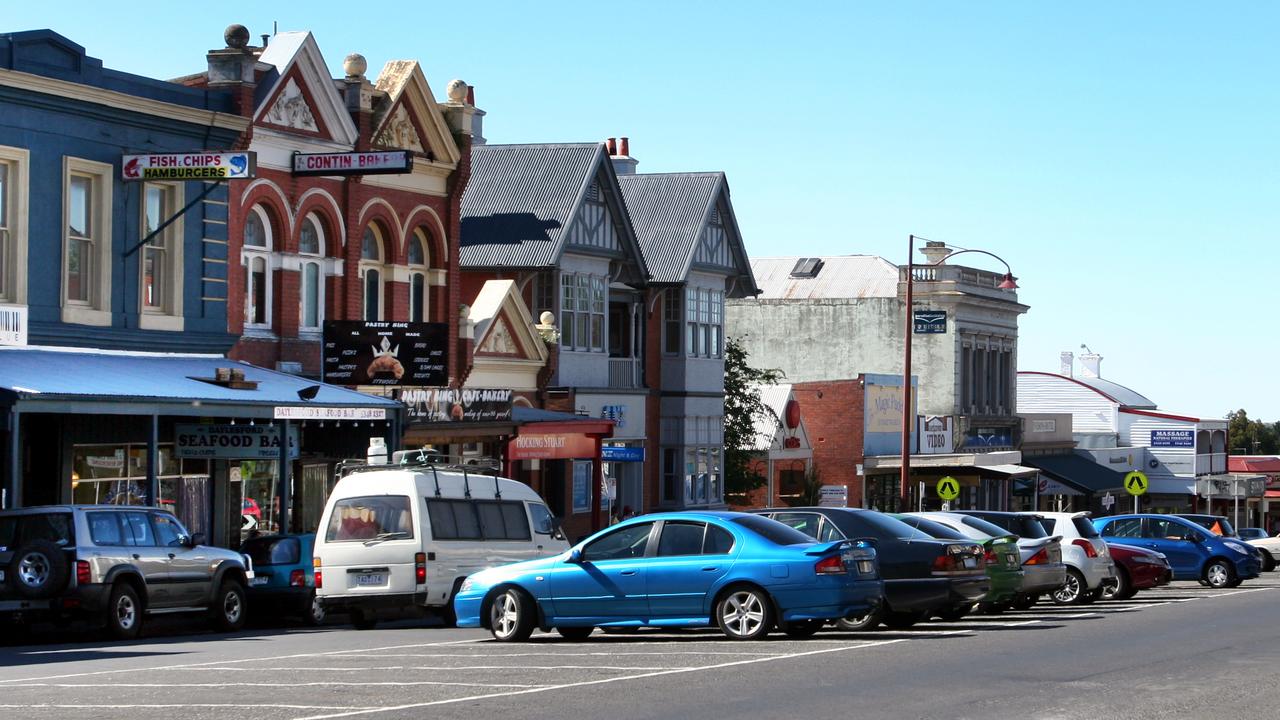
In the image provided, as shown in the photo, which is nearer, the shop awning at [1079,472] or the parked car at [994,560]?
the parked car at [994,560]

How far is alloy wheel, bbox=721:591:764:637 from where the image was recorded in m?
17.6

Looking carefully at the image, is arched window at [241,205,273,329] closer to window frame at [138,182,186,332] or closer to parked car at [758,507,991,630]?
window frame at [138,182,186,332]

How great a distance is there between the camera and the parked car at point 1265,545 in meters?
43.0

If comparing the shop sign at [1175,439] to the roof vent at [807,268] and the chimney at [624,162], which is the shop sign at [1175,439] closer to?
the roof vent at [807,268]

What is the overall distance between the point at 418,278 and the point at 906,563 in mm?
18437

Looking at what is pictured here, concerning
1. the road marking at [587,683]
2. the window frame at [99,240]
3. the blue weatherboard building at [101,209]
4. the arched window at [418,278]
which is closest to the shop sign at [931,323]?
the arched window at [418,278]

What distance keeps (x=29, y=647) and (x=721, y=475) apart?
29466 millimetres

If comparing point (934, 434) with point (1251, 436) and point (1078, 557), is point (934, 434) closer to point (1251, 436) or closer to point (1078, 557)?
point (1078, 557)

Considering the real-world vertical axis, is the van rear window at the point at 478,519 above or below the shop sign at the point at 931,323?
below

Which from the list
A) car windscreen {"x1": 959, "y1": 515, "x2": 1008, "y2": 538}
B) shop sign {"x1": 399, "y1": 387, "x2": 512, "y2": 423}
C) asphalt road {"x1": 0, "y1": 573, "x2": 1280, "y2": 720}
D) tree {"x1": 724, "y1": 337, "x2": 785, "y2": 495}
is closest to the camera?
asphalt road {"x1": 0, "y1": 573, "x2": 1280, "y2": 720}

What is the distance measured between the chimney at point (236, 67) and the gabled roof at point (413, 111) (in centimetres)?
410

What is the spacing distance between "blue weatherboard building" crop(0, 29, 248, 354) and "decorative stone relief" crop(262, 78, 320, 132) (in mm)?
1166

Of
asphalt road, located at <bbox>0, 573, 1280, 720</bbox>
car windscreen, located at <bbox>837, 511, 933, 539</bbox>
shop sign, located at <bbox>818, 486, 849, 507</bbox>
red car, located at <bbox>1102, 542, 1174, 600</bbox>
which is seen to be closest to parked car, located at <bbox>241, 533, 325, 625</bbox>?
asphalt road, located at <bbox>0, 573, 1280, 720</bbox>

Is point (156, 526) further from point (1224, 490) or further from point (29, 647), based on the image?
point (1224, 490)
